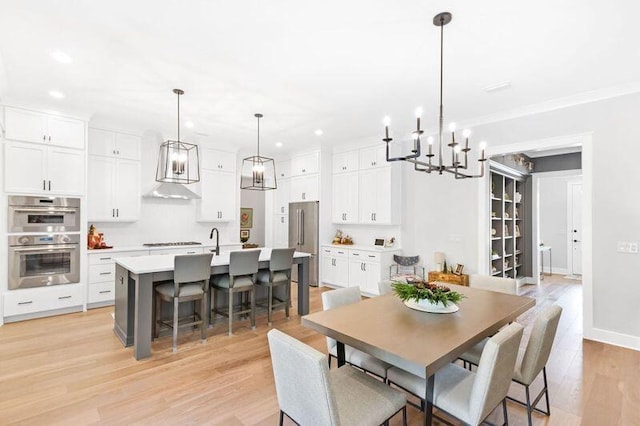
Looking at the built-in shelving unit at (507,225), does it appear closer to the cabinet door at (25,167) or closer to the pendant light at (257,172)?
the pendant light at (257,172)

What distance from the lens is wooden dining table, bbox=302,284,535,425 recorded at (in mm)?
1581

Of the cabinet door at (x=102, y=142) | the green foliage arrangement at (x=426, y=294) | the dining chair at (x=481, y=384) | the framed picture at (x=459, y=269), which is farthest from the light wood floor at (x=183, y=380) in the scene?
the cabinet door at (x=102, y=142)

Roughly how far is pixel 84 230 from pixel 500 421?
5.44m

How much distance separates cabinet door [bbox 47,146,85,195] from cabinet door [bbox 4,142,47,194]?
85mm

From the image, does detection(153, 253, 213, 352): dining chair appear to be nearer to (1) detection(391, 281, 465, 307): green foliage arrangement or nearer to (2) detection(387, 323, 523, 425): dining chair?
(1) detection(391, 281, 465, 307): green foliage arrangement

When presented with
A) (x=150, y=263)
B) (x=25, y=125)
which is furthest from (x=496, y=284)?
(x=25, y=125)

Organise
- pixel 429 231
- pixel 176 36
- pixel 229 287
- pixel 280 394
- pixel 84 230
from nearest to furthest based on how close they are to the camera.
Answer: pixel 280 394 → pixel 176 36 → pixel 229 287 → pixel 84 230 → pixel 429 231

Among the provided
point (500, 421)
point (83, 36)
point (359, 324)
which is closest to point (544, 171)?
point (500, 421)

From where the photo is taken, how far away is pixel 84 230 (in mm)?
4664

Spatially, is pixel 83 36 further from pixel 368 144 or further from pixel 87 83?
pixel 368 144

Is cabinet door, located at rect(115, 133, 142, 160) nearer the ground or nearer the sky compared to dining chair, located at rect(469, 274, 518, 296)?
nearer the sky

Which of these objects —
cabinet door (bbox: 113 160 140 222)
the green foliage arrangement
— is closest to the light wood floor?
the green foliage arrangement

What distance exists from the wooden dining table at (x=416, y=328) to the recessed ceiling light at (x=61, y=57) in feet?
10.7

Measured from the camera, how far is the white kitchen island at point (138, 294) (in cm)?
316
